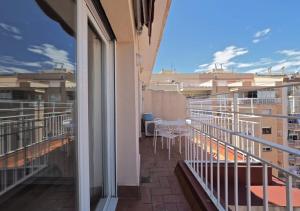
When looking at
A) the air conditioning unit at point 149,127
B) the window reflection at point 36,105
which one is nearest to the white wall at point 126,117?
the window reflection at point 36,105

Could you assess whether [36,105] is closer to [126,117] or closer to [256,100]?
[126,117]

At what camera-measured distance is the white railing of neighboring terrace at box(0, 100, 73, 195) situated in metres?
0.66

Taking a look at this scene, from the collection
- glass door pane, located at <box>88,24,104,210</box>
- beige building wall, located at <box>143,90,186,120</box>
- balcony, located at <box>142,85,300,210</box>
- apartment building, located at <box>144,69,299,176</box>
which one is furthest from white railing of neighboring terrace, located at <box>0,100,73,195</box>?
beige building wall, located at <box>143,90,186,120</box>

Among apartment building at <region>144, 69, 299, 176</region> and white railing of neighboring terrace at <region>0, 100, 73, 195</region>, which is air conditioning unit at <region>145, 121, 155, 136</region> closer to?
apartment building at <region>144, 69, 299, 176</region>

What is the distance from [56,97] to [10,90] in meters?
0.37

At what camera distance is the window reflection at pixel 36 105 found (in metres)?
0.68

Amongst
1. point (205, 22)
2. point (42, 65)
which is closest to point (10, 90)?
point (42, 65)

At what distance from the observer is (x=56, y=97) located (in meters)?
1.05

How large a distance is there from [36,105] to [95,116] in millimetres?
1181

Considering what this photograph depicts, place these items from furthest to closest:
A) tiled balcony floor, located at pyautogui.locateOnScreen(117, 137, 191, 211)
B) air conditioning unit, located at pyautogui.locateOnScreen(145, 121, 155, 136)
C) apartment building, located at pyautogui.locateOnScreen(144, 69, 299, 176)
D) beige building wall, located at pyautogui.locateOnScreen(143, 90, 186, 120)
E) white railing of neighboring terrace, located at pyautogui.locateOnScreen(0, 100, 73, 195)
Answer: beige building wall, located at pyautogui.locateOnScreen(143, 90, 186, 120), air conditioning unit, located at pyautogui.locateOnScreen(145, 121, 155, 136), tiled balcony floor, located at pyautogui.locateOnScreen(117, 137, 191, 211), apartment building, located at pyautogui.locateOnScreen(144, 69, 299, 176), white railing of neighboring terrace, located at pyautogui.locateOnScreen(0, 100, 73, 195)

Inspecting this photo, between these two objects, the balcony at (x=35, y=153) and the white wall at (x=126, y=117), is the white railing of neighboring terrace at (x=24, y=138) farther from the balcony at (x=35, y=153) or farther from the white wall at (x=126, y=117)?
the white wall at (x=126, y=117)

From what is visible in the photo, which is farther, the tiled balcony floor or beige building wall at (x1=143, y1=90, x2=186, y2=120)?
beige building wall at (x1=143, y1=90, x2=186, y2=120)

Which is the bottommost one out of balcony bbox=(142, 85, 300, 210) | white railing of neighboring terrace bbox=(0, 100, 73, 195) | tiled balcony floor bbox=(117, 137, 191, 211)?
tiled balcony floor bbox=(117, 137, 191, 211)

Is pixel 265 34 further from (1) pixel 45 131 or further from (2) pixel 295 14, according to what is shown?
(1) pixel 45 131
